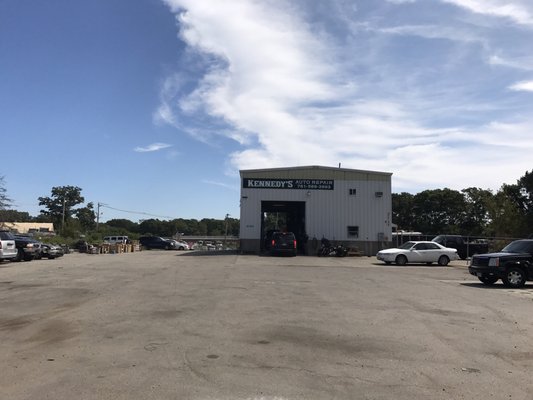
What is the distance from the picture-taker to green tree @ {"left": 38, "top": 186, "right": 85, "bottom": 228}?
116062mm

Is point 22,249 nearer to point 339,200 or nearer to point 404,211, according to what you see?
point 339,200

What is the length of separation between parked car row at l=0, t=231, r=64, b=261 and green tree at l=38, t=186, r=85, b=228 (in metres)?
87.1

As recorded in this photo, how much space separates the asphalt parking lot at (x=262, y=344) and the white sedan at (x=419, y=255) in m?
15.3

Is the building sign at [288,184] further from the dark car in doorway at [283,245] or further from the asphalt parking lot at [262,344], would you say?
the asphalt parking lot at [262,344]

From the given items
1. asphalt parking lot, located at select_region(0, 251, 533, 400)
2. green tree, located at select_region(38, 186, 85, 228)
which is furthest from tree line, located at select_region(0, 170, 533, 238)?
asphalt parking lot, located at select_region(0, 251, 533, 400)

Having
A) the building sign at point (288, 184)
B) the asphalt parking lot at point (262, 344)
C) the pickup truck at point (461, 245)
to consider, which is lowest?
the asphalt parking lot at point (262, 344)

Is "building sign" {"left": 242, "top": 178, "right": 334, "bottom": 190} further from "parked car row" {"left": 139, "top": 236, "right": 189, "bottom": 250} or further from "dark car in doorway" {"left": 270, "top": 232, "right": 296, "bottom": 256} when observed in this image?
"parked car row" {"left": 139, "top": 236, "right": 189, "bottom": 250}

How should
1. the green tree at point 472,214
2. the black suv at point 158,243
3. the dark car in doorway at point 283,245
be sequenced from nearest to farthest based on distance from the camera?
the dark car in doorway at point 283,245 < the black suv at point 158,243 < the green tree at point 472,214

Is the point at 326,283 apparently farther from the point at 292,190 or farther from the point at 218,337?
the point at 292,190

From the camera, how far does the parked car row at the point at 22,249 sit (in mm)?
26781

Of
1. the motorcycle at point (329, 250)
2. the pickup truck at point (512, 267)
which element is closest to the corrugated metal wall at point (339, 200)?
the motorcycle at point (329, 250)

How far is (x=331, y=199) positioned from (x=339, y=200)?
663mm

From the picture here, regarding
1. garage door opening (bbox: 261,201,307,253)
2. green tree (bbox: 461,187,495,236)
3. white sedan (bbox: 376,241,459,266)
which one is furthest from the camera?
green tree (bbox: 461,187,495,236)

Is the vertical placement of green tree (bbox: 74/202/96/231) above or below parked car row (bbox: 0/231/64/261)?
above
